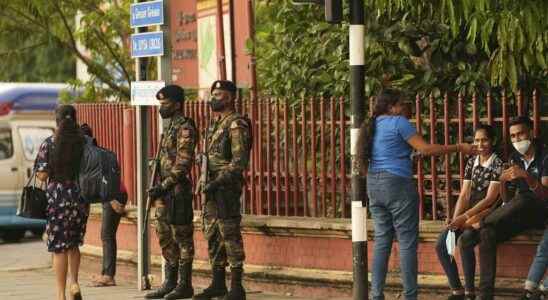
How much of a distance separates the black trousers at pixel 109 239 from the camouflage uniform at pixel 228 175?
97.6 inches

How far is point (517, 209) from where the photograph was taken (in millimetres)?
10820

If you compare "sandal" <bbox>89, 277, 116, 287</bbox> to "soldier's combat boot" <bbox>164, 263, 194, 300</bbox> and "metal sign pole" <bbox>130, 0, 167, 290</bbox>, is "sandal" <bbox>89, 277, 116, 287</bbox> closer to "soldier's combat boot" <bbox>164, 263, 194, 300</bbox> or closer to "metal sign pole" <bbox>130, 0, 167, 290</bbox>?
"metal sign pole" <bbox>130, 0, 167, 290</bbox>

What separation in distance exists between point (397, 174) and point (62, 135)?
3.02m

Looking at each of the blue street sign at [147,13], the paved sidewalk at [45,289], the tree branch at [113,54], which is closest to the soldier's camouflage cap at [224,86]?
the blue street sign at [147,13]

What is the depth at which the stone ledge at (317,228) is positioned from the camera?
1146 centimetres

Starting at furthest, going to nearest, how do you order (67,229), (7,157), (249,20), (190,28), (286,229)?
(7,157), (190,28), (249,20), (286,229), (67,229)

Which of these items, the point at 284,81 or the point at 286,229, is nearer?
the point at 286,229

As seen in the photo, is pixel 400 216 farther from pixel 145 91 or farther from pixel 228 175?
pixel 145 91

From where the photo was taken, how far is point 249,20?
15320 millimetres

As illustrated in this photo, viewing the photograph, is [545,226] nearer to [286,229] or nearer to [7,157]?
[286,229]

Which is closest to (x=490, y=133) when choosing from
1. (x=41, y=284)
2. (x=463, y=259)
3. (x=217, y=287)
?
(x=463, y=259)

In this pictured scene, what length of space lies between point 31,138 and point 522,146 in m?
13.6

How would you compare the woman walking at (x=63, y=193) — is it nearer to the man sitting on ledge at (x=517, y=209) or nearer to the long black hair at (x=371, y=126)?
the long black hair at (x=371, y=126)

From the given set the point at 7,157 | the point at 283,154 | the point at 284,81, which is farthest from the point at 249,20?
the point at 7,157
